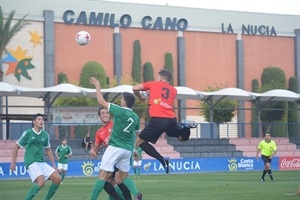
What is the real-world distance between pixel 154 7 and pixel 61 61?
9.49m

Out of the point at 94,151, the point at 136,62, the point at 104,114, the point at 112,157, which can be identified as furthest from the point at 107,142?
the point at 136,62

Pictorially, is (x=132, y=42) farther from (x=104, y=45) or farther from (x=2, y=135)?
(x=2, y=135)

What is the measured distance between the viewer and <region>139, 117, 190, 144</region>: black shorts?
58.0 ft

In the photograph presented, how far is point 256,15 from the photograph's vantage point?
236 ft

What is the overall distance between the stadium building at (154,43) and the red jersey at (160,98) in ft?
131

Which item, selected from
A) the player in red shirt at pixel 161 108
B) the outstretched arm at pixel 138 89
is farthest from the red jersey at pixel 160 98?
the outstretched arm at pixel 138 89

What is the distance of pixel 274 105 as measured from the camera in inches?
2687

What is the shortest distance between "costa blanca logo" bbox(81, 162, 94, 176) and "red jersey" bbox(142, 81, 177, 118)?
26.4 metres

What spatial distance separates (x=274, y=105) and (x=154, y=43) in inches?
431

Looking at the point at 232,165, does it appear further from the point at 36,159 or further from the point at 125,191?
the point at 125,191

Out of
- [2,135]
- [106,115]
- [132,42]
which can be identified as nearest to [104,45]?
[132,42]

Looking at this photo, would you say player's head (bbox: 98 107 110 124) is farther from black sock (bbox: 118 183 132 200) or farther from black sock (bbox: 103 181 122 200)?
black sock (bbox: 103 181 122 200)

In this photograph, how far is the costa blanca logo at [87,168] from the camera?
1722 inches

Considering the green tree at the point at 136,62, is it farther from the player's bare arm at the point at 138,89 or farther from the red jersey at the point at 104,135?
the player's bare arm at the point at 138,89
